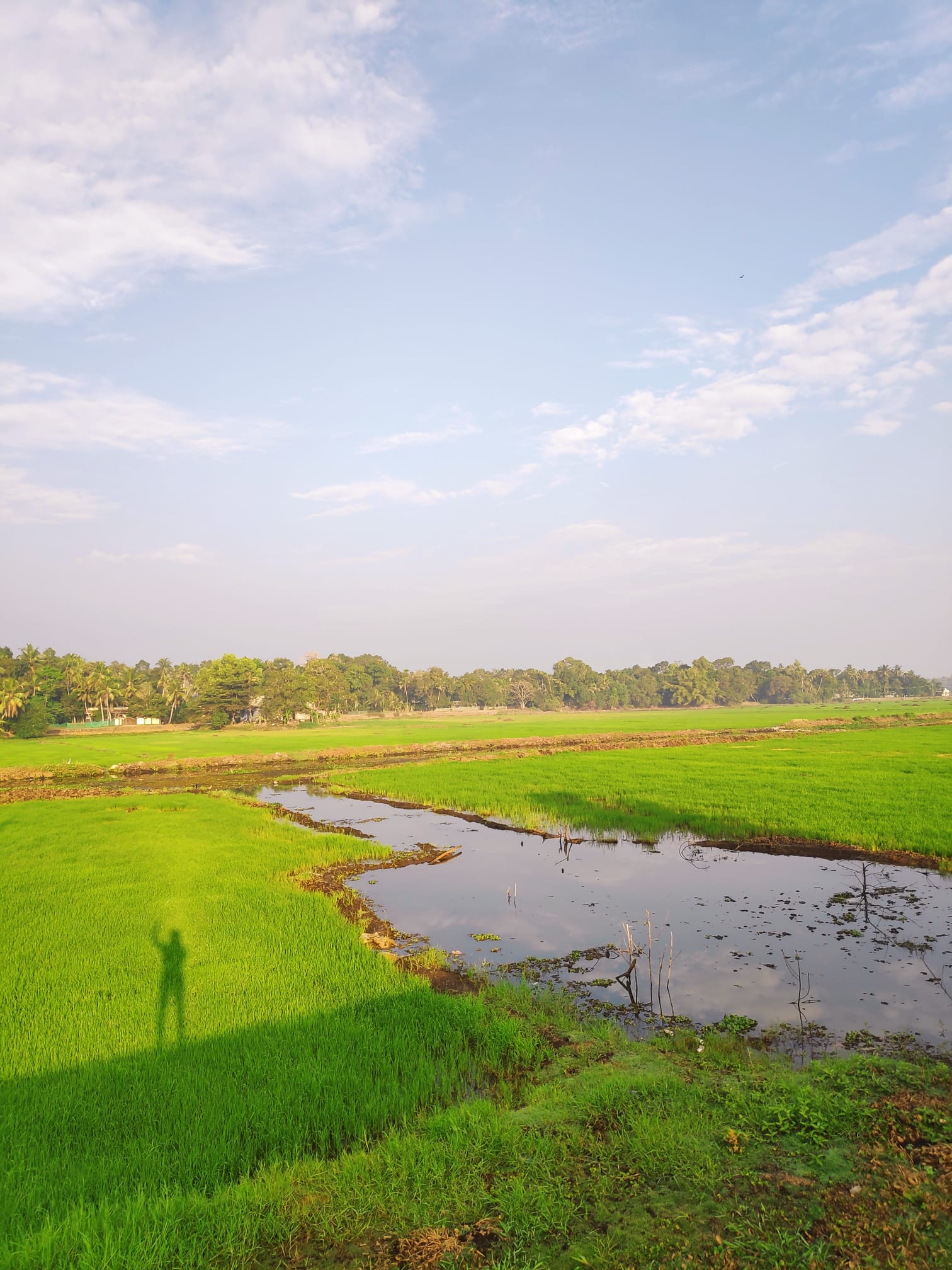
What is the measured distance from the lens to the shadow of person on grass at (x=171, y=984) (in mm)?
6945

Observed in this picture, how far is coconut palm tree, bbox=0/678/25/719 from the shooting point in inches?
2525

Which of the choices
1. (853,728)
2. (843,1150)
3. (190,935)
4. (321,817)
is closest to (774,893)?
(843,1150)

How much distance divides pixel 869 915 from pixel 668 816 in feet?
27.0

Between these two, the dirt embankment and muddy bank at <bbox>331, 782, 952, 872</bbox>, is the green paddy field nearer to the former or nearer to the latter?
muddy bank at <bbox>331, 782, 952, 872</bbox>

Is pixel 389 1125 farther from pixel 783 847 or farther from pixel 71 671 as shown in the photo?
pixel 71 671

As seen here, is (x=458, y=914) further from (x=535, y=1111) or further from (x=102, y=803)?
(x=102, y=803)

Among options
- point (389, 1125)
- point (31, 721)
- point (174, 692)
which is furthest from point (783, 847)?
point (174, 692)

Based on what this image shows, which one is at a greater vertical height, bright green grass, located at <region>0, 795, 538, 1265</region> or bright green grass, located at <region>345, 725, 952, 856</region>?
bright green grass, located at <region>0, 795, 538, 1265</region>

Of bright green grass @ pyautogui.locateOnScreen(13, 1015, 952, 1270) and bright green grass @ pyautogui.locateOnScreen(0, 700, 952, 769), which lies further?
bright green grass @ pyautogui.locateOnScreen(0, 700, 952, 769)

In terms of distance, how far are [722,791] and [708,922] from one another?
1290cm

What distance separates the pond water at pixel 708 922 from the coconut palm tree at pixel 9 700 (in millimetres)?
64791

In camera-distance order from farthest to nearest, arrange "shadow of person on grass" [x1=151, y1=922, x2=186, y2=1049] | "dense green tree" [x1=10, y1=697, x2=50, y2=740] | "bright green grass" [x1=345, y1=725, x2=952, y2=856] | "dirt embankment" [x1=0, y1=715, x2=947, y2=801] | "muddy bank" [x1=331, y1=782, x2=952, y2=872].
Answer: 1. "dense green tree" [x1=10, y1=697, x2=50, y2=740]
2. "dirt embankment" [x1=0, y1=715, x2=947, y2=801]
3. "bright green grass" [x1=345, y1=725, x2=952, y2=856]
4. "muddy bank" [x1=331, y1=782, x2=952, y2=872]
5. "shadow of person on grass" [x1=151, y1=922, x2=186, y2=1049]

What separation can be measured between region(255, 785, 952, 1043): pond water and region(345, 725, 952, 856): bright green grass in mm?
1716

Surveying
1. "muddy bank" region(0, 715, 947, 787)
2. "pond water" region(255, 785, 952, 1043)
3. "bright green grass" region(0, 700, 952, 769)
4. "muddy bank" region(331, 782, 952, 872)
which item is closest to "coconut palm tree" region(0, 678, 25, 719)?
"bright green grass" region(0, 700, 952, 769)
